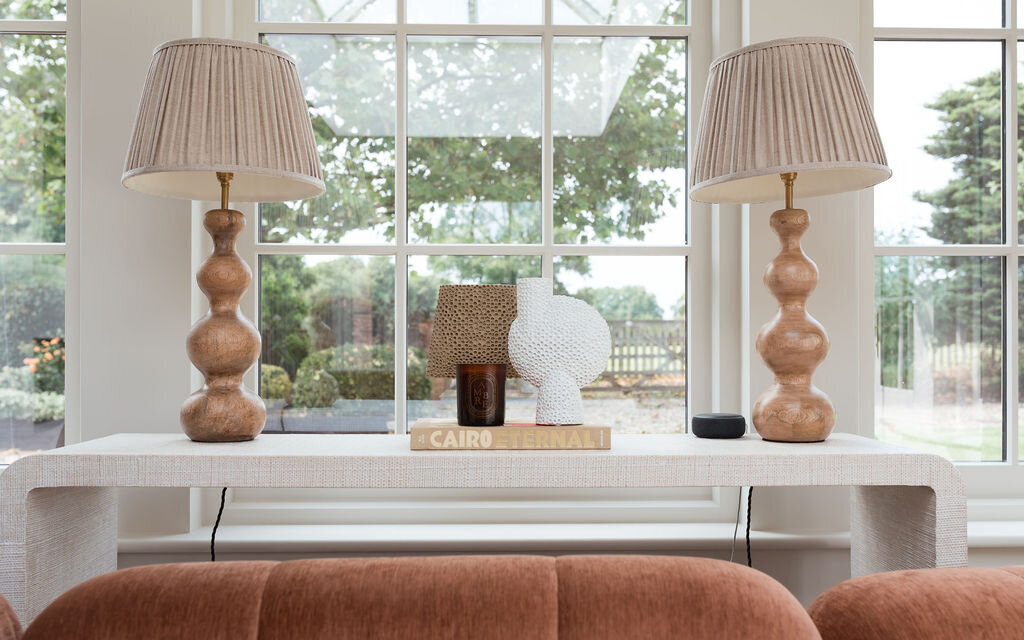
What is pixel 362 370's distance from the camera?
5.88 feet

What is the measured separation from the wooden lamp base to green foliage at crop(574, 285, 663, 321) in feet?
2.59

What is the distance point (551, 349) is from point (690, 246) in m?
0.60

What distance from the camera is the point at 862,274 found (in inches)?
69.3

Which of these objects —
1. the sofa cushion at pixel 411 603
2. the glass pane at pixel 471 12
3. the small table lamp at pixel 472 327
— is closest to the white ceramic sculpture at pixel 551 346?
the small table lamp at pixel 472 327

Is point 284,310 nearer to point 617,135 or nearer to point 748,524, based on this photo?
point 617,135

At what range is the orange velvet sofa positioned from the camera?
76cm

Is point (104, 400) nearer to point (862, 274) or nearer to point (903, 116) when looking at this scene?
point (862, 274)

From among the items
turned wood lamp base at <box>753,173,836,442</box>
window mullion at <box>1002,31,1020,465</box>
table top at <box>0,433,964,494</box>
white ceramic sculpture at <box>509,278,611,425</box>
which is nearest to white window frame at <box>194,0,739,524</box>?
turned wood lamp base at <box>753,173,836,442</box>

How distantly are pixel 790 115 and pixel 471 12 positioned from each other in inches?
34.6

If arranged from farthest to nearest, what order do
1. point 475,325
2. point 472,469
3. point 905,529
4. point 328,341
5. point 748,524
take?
1. point 328,341
2. point 748,524
3. point 475,325
4. point 905,529
5. point 472,469

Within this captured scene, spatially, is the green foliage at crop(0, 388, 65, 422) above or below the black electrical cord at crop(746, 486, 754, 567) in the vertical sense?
above

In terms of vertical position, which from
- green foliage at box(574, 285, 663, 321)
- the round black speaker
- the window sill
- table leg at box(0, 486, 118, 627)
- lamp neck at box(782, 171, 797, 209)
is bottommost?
the window sill

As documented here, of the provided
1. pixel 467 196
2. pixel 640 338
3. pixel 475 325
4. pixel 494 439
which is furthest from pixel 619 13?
pixel 494 439

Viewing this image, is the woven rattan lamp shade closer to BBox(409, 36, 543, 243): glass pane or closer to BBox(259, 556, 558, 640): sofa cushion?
BBox(409, 36, 543, 243): glass pane
